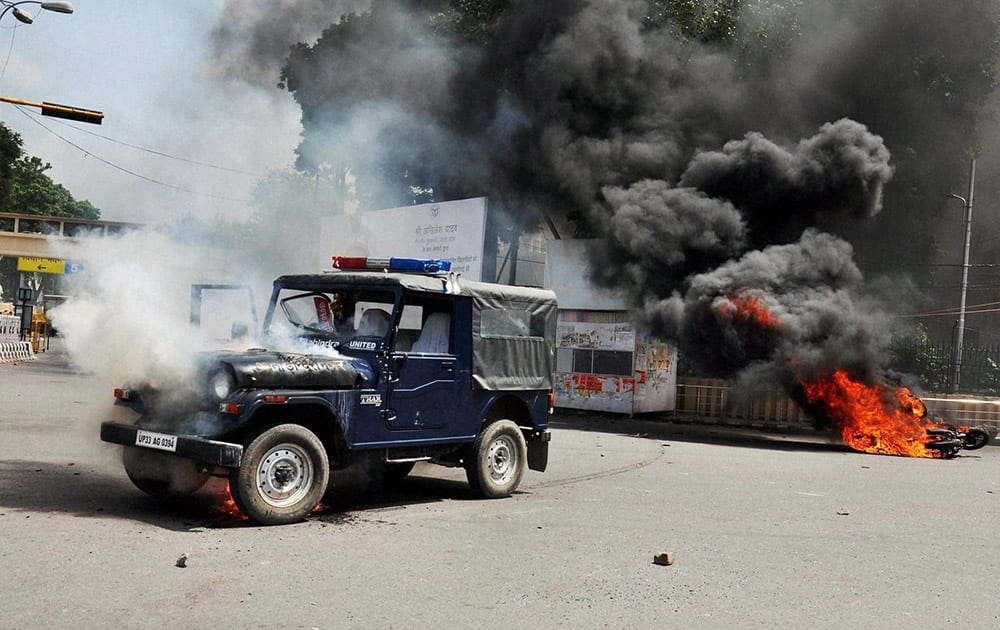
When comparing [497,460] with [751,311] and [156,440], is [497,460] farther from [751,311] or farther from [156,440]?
[751,311]

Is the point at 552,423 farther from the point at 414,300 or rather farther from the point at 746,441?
the point at 414,300

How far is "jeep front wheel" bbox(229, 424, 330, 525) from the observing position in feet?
23.2

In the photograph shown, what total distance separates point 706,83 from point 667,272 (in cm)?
603

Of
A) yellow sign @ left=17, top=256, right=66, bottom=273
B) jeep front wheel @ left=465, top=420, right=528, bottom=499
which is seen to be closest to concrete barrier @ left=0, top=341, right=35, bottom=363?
yellow sign @ left=17, top=256, right=66, bottom=273

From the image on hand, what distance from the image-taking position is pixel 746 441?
1831 centimetres

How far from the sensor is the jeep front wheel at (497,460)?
9.05 metres

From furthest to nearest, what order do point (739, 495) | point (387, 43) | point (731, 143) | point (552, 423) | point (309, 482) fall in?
point (387, 43) < point (731, 143) < point (552, 423) < point (739, 495) < point (309, 482)

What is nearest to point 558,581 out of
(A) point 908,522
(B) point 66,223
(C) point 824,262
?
(A) point 908,522

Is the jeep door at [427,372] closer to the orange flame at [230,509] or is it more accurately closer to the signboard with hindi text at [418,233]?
the orange flame at [230,509]

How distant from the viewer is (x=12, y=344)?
32844 millimetres

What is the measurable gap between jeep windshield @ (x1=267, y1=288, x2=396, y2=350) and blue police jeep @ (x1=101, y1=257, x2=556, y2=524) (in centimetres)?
1

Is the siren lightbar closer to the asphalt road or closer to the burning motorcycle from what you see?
the asphalt road

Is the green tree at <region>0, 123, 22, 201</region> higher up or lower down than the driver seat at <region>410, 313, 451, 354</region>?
higher up

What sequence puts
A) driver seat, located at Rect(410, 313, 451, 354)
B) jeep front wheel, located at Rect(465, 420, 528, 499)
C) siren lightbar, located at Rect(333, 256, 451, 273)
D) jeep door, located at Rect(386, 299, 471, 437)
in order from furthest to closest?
jeep front wheel, located at Rect(465, 420, 528, 499) → siren lightbar, located at Rect(333, 256, 451, 273) → driver seat, located at Rect(410, 313, 451, 354) → jeep door, located at Rect(386, 299, 471, 437)
